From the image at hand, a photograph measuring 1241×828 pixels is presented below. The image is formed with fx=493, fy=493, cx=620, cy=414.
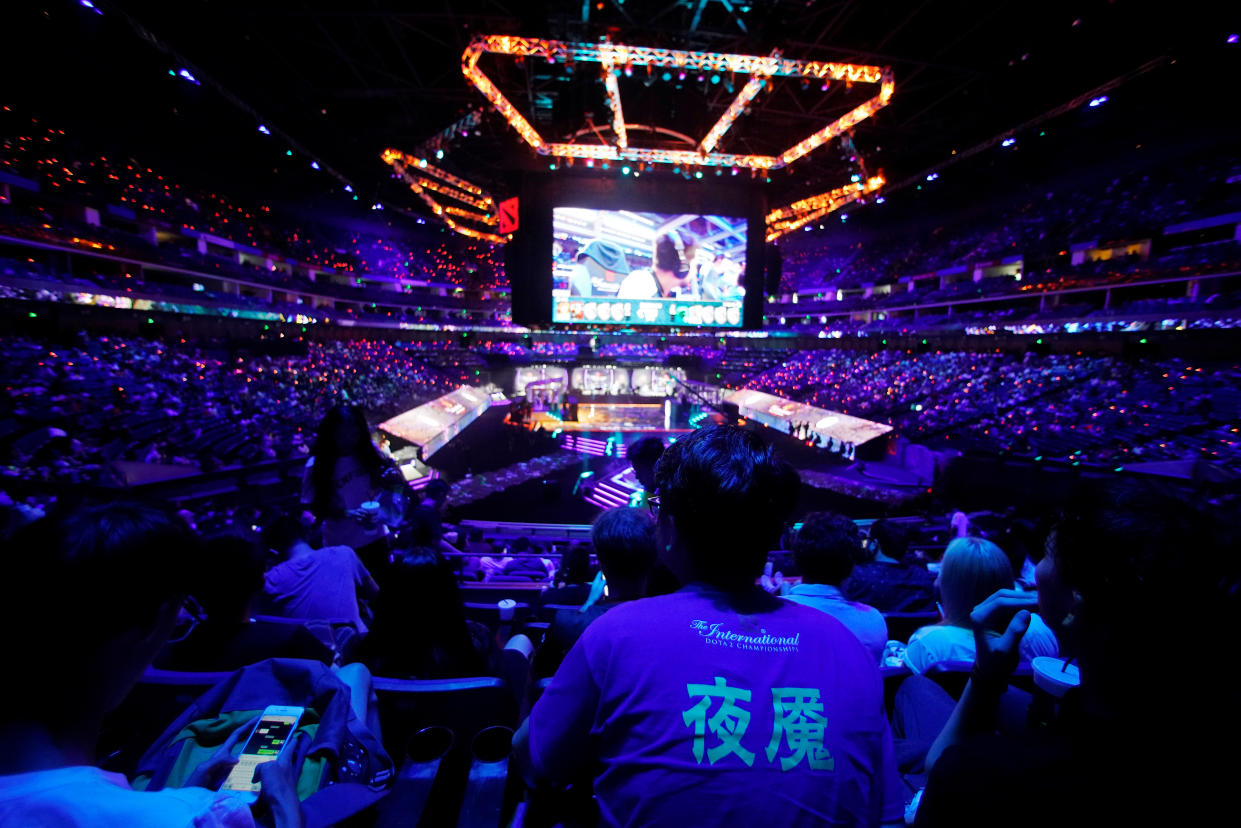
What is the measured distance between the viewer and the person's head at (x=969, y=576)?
227cm

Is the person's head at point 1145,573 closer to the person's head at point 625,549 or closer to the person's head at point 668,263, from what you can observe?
the person's head at point 625,549

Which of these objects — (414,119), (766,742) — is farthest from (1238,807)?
(414,119)

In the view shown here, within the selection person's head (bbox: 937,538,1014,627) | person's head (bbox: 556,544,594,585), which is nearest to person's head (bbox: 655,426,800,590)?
person's head (bbox: 937,538,1014,627)

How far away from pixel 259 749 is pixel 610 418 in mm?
25086

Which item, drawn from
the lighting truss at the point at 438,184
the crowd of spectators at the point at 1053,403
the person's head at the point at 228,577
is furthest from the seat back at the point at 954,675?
the lighting truss at the point at 438,184

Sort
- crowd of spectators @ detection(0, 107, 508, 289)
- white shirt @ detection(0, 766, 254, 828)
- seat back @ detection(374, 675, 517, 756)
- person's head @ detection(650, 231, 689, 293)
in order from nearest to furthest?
white shirt @ detection(0, 766, 254, 828) → seat back @ detection(374, 675, 517, 756) → person's head @ detection(650, 231, 689, 293) → crowd of spectators @ detection(0, 107, 508, 289)

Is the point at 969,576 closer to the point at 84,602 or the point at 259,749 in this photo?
the point at 259,749

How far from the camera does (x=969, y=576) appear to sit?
231 cm

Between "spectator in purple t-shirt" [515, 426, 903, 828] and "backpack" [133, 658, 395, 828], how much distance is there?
0.49 m

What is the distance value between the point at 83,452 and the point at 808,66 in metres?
14.4

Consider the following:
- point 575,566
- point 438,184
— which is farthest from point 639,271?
point 438,184

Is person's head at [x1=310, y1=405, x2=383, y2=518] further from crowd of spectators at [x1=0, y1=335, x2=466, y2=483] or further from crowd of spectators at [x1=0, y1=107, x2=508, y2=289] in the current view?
crowd of spectators at [x1=0, y1=107, x2=508, y2=289]

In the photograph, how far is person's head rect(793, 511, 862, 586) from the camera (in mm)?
2549

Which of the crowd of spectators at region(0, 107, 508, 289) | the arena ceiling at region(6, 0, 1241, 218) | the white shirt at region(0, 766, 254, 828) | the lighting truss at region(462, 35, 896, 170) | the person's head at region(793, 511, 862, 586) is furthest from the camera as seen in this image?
the crowd of spectators at region(0, 107, 508, 289)
